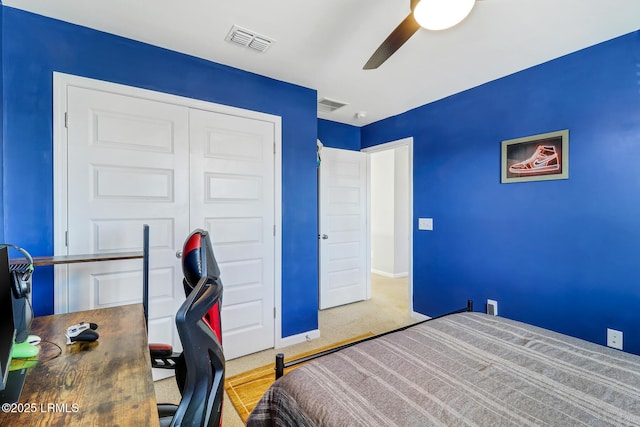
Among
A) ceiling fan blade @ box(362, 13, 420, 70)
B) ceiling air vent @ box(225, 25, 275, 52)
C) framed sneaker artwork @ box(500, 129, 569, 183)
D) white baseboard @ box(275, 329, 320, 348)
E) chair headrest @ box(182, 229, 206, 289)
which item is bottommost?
white baseboard @ box(275, 329, 320, 348)

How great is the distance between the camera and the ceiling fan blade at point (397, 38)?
1.38 m

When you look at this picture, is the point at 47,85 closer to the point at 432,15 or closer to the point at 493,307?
the point at 432,15

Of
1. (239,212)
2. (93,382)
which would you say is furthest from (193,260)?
(239,212)

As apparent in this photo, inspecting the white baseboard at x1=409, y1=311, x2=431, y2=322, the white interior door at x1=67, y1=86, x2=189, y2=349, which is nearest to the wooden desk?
the white interior door at x1=67, y1=86, x2=189, y2=349

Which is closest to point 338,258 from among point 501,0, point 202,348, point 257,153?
point 257,153

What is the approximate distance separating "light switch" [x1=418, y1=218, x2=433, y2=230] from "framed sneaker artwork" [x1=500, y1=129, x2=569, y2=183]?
2.81 feet

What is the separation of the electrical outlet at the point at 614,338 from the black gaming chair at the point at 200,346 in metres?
2.65

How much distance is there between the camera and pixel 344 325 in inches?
129

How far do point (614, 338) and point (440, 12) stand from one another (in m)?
2.45

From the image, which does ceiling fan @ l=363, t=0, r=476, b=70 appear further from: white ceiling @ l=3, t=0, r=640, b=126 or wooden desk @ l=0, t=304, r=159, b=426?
wooden desk @ l=0, t=304, r=159, b=426

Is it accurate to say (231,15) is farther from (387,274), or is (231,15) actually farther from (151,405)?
(387,274)

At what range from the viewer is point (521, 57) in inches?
89.9

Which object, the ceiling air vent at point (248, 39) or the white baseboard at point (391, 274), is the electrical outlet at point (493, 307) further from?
the ceiling air vent at point (248, 39)

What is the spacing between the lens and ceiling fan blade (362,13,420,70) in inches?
54.4
